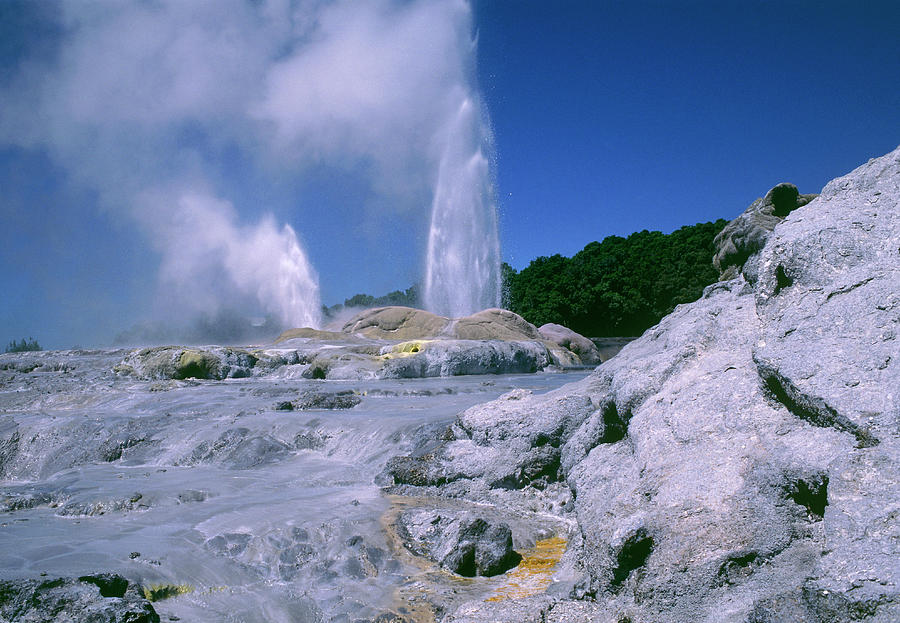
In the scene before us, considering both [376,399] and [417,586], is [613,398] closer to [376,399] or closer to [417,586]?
[417,586]

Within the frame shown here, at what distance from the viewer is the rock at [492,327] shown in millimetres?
21719

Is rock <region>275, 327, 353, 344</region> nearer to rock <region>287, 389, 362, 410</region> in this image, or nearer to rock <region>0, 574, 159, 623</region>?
rock <region>287, 389, 362, 410</region>

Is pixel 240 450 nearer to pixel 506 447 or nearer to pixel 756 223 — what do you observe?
pixel 506 447

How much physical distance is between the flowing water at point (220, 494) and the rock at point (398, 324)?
31.8ft

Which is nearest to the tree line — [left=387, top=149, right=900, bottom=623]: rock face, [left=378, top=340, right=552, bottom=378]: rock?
[left=378, top=340, right=552, bottom=378]: rock

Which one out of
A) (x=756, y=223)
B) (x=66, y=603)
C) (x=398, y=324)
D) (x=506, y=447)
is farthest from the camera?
(x=398, y=324)

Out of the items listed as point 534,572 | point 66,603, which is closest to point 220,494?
point 66,603

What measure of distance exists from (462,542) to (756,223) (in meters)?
4.29

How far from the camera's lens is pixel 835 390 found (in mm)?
2887

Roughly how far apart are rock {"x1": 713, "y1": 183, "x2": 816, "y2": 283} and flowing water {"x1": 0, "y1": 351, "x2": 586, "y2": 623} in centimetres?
404

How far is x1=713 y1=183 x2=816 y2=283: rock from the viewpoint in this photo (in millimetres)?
6020

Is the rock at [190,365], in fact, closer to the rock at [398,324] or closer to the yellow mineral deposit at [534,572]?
the rock at [398,324]

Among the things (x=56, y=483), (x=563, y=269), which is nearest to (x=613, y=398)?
(x=56, y=483)

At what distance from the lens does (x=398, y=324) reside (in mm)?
24812
